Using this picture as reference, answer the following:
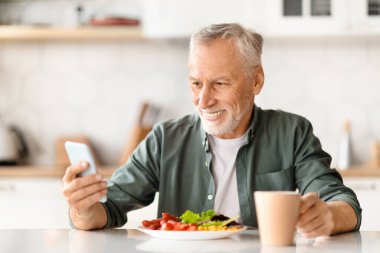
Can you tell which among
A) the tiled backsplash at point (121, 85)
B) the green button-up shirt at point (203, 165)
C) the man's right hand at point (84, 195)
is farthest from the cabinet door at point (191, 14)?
the man's right hand at point (84, 195)

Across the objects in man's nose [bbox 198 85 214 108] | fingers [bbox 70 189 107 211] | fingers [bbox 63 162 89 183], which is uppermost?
man's nose [bbox 198 85 214 108]

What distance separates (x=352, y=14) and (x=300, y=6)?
277mm

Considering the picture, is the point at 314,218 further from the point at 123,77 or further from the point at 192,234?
the point at 123,77

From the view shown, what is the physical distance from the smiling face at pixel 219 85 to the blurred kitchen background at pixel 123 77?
1604mm

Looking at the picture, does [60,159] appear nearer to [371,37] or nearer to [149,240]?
[371,37]

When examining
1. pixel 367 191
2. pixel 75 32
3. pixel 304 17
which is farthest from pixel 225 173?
pixel 75 32

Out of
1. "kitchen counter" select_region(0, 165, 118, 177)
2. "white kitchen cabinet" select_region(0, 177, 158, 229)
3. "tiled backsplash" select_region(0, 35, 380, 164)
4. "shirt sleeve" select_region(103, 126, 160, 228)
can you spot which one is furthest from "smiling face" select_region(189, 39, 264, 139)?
"tiled backsplash" select_region(0, 35, 380, 164)

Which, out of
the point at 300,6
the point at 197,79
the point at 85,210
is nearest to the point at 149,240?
the point at 85,210

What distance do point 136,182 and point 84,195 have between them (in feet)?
1.61

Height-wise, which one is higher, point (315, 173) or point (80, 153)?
point (80, 153)

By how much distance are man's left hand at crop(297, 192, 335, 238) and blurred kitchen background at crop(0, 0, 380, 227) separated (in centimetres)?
227

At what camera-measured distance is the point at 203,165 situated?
226cm

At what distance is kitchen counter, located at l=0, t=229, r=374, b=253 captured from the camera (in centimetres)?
146

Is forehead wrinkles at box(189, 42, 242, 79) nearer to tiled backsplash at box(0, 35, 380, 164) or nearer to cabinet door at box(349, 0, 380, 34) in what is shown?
cabinet door at box(349, 0, 380, 34)
